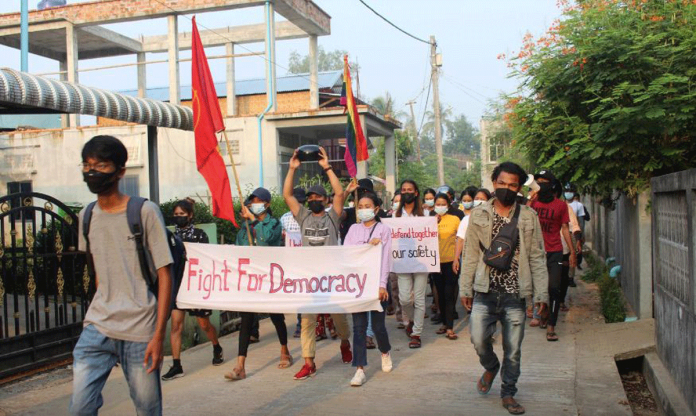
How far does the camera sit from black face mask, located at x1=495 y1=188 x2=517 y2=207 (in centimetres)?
572

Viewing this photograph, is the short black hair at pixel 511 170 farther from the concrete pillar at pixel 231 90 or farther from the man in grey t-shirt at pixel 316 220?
the concrete pillar at pixel 231 90

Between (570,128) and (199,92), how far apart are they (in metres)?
4.92

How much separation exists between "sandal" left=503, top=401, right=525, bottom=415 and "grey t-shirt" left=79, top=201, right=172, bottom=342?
126 inches

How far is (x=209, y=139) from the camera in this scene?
775cm

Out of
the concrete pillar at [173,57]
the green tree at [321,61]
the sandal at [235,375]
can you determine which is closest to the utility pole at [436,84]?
the concrete pillar at [173,57]

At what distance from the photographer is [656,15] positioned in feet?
29.1

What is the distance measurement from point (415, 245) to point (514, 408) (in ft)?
11.3

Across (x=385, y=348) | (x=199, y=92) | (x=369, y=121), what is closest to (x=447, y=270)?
(x=385, y=348)

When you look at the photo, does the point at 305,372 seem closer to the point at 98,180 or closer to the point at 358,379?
the point at 358,379

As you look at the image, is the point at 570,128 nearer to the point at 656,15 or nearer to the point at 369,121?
the point at 656,15

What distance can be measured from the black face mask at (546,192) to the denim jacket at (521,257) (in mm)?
3177

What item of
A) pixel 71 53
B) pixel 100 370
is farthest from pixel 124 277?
pixel 71 53

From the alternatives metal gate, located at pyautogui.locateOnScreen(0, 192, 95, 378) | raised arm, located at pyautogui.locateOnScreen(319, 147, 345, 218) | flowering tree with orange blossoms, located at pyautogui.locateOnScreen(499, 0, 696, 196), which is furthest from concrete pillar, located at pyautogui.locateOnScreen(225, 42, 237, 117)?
raised arm, located at pyautogui.locateOnScreen(319, 147, 345, 218)

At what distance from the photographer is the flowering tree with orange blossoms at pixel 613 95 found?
8.32 meters
